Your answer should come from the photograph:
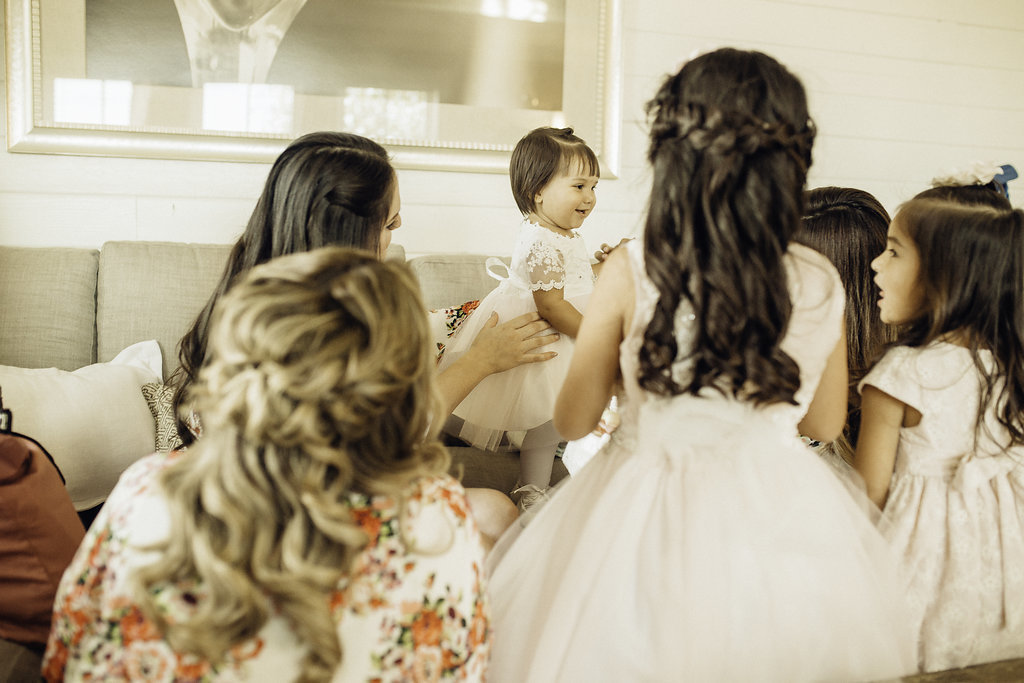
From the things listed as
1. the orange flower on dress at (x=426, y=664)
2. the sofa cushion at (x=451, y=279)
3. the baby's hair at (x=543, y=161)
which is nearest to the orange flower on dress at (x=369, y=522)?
the orange flower on dress at (x=426, y=664)

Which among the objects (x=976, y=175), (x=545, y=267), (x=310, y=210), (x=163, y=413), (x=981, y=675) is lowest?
(x=981, y=675)

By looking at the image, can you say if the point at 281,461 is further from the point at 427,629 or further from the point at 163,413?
the point at 163,413

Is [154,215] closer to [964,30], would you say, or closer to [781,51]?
[781,51]

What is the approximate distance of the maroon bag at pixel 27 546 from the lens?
98cm

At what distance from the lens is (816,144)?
288cm

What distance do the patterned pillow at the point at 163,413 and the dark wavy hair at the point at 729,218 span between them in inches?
48.1

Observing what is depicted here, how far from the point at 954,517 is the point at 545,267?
104cm

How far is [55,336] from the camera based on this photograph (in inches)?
78.2

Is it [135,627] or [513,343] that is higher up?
[513,343]

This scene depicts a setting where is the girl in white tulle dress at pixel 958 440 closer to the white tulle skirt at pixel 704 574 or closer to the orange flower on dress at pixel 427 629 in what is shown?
the white tulle skirt at pixel 704 574

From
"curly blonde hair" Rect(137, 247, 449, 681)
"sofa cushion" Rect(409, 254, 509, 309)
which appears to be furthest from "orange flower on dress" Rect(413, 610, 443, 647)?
"sofa cushion" Rect(409, 254, 509, 309)

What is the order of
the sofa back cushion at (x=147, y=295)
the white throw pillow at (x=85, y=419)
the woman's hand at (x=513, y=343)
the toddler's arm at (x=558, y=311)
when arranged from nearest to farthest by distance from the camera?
the white throw pillow at (x=85, y=419) < the woman's hand at (x=513, y=343) < the toddler's arm at (x=558, y=311) < the sofa back cushion at (x=147, y=295)

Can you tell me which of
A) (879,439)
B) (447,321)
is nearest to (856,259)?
(879,439)

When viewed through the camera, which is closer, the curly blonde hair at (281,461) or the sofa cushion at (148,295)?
the curly blonde hair at (281,461)
